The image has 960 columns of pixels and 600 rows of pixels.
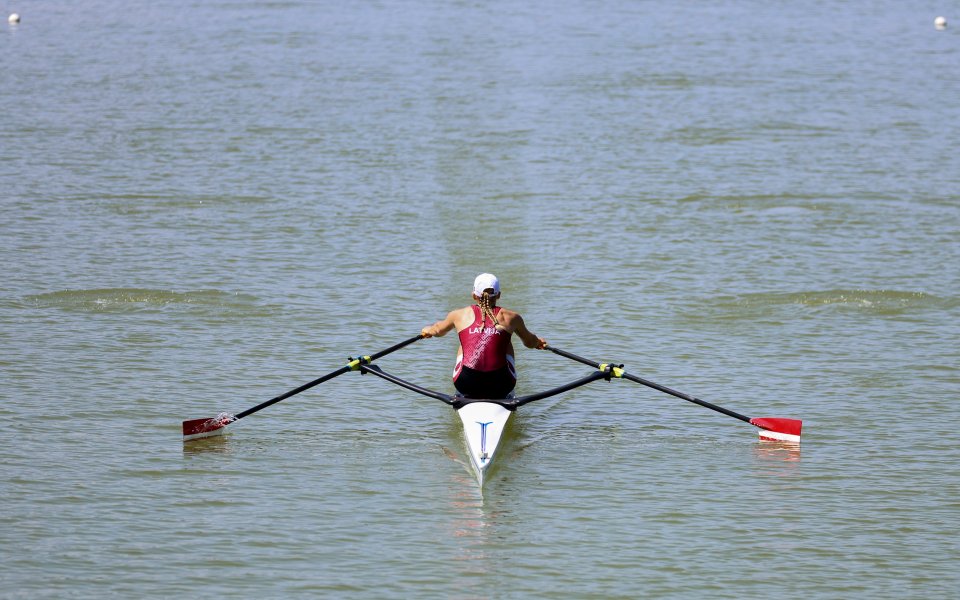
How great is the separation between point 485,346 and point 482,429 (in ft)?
3.12

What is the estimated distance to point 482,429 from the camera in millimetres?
12312

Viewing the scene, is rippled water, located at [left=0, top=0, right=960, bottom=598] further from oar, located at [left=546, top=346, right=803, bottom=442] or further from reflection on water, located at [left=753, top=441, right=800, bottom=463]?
oar, located at [left=546, top=346, right=803, bottom=442]

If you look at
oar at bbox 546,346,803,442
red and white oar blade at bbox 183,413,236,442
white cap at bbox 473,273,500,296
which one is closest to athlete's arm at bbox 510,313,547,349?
white cap at bbox 473,273,500,296

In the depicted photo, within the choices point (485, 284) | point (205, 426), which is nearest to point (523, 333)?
point (485, 284)

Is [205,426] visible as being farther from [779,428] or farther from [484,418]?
[779,428]

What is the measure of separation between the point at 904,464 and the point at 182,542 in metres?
6.47

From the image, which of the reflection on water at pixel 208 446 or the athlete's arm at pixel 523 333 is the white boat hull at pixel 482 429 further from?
the reflection on water at pixel 208 446

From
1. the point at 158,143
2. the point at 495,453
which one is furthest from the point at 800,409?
the point at 158,143

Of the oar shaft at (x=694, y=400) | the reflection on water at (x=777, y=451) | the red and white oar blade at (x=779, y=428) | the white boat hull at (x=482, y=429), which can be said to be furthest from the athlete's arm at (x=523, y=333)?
the reflection on water at (x=777, y=451)

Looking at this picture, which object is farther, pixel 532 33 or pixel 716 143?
pixel 532 33

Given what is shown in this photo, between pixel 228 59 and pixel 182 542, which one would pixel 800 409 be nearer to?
pixel 182 542

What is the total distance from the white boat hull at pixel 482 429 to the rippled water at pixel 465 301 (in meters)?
0.24

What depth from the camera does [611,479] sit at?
1245cm

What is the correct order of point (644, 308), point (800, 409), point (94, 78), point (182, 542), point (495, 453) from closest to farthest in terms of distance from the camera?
point (182, 542)
point (495, 453)
point (800, 409)
point (644, 308)
point (94, 78)
